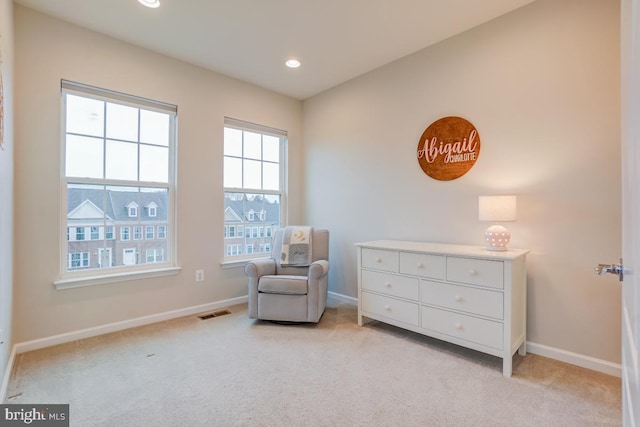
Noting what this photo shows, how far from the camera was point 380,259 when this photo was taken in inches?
110

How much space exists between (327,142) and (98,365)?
321 centimetres

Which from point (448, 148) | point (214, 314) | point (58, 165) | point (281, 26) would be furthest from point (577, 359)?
point (58, 165)

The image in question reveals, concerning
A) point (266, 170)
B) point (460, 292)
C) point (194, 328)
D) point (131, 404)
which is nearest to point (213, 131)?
point (266, 170)

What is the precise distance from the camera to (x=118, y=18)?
2.56m

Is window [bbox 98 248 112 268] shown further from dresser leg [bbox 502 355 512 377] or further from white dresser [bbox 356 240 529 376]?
dresser leg [bbox 502 355 512 377]

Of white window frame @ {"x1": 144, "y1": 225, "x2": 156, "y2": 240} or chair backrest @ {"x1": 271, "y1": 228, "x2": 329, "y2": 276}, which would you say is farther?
chair backrest @ {"x1": 271, "y1": 228, "x2": 329, "y2": 276}

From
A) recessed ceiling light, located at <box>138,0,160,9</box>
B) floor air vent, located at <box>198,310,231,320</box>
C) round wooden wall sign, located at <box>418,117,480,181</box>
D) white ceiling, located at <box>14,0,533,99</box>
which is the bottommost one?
floor air vent, located at <box>198,310,231,320</box>

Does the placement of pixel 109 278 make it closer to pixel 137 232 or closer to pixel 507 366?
pixel 137 232

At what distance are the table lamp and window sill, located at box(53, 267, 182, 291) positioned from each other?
2947 millimetres

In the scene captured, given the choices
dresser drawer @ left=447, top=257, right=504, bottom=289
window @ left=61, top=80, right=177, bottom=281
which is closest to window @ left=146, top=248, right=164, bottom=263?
window @ left=61, top=80, right=177, bottom=281

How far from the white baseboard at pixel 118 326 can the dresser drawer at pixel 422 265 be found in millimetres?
2113

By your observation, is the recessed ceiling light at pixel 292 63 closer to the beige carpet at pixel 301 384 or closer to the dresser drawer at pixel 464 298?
the dresser drawer at pixel 464 298

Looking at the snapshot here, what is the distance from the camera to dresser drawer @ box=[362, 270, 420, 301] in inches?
101

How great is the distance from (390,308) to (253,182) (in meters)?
2.30
